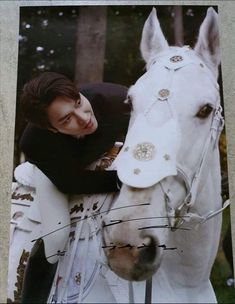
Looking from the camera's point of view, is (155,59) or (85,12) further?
(85,12)

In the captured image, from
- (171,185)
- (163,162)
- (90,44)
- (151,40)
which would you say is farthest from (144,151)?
(90,44)

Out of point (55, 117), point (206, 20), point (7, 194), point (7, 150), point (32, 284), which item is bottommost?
point (32, 284)

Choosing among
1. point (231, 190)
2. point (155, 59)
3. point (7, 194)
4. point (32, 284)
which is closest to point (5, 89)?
point (7, 194)

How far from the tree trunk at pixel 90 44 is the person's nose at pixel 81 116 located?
185mm

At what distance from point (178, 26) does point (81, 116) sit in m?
0.75

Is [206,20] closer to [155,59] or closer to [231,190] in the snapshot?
[155,59]

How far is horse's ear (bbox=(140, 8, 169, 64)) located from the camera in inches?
116

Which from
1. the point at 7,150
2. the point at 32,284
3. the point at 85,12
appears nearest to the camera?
the point at 32,284

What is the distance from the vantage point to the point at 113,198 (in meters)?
2.76

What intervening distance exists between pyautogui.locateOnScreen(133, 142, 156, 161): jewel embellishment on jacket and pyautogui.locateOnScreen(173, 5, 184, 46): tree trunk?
653 mm

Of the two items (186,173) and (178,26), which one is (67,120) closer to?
(186,173)

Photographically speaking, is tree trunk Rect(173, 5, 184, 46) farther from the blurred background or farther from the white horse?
the white horse

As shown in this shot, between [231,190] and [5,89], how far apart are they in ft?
4.35

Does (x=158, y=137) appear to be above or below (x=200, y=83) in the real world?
below
